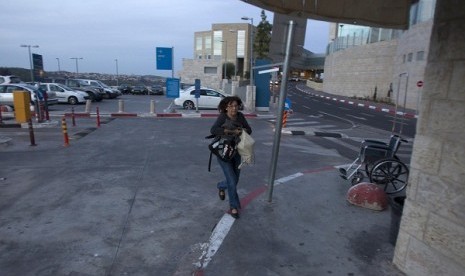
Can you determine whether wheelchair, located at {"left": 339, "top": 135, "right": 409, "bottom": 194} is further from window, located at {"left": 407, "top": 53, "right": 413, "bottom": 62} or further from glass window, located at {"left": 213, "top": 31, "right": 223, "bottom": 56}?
glass window, located at {"left": 213, "top": 31, "right": 223, "bottom": 56}

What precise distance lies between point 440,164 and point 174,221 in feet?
11.3

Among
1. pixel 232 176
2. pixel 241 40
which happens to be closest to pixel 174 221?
pixel 232 176

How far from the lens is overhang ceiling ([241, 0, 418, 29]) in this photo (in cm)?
527

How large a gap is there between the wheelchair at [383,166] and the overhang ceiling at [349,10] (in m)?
2.44

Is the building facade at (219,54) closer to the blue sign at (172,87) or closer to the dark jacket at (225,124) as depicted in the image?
the blue sign at (172,87)

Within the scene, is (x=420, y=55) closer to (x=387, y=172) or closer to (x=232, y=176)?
(x=387, y=172)

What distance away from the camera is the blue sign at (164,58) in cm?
2164

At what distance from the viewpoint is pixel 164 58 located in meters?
21.8

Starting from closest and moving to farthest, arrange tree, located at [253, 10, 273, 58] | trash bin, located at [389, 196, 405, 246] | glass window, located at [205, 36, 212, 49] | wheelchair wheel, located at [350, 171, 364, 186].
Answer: trash bin, located at [389, 196, 405, 246] < wheelchair wheel, located at [350, 171, 364, 186] < tree, located at [253, 10, 273, 58] < glass window, located at [205, 36, 212, 49]

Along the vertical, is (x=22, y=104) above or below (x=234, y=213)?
above

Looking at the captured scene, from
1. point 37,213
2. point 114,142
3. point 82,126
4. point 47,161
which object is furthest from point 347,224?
point 82,126

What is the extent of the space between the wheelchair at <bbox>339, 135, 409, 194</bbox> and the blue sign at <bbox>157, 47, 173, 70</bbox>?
16.5 metres

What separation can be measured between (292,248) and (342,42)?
5284 cm

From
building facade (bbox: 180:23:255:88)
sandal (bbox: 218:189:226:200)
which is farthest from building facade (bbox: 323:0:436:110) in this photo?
building facade (bbox: 180:23:255:88)
